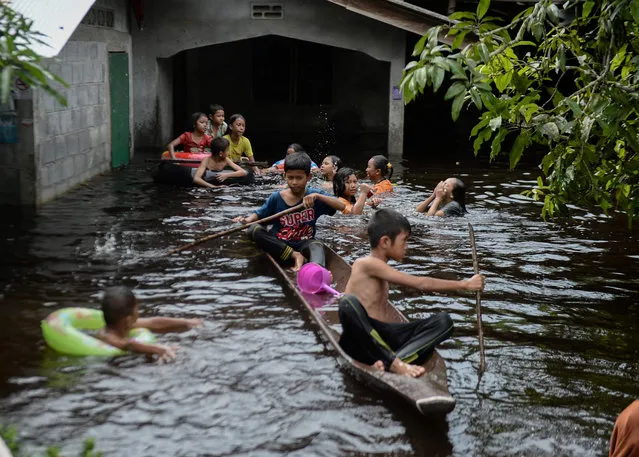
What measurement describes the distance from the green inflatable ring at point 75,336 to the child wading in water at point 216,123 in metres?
10.0

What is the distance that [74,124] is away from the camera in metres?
14.2

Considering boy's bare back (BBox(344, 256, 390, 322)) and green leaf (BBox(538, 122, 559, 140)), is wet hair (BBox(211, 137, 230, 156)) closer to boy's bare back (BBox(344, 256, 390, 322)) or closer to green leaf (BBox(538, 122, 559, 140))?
boy's bare back (BBox(344, 256, 390, 322))

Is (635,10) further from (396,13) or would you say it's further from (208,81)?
(208,81)

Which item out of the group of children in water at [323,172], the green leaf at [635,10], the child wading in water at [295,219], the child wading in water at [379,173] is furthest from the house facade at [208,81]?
the green leaf at [635,10]

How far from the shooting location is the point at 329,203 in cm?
957

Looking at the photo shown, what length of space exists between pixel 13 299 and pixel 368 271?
3584mm

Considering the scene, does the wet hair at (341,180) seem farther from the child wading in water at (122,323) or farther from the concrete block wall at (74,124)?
the child wading in water at (122,323)

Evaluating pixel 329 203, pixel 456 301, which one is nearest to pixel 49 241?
pixel 329 203

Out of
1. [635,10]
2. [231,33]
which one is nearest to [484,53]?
[635,10]

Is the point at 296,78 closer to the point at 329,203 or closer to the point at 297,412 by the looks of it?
the point at 329,203

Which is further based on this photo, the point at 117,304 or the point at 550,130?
the point at 550,130

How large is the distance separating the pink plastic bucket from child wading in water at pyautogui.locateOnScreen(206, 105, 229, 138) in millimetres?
8631

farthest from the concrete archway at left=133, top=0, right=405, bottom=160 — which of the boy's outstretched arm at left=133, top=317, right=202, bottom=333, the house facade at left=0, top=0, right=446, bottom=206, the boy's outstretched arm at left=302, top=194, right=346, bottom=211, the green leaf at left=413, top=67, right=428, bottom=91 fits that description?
the green leaf at left=413, top=67, right=428, bottom=91

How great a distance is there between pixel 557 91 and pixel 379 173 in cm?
602
